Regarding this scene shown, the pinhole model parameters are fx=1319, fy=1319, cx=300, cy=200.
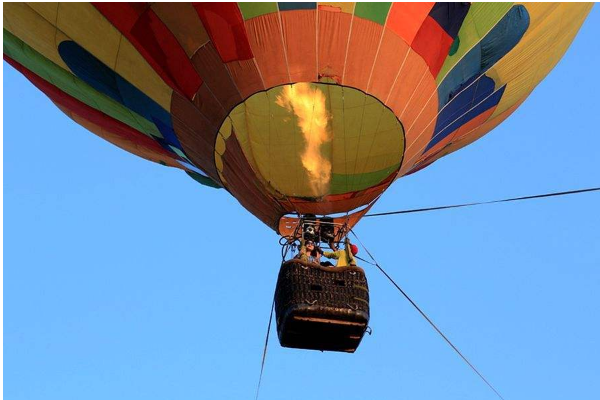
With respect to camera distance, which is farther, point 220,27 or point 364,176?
point 364,176

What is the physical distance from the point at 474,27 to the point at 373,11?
35.3 inches

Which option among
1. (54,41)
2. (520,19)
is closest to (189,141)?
(54,41)

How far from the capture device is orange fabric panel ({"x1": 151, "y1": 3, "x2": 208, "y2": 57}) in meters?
9.55

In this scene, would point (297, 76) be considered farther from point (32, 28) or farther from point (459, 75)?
point (32, 28)

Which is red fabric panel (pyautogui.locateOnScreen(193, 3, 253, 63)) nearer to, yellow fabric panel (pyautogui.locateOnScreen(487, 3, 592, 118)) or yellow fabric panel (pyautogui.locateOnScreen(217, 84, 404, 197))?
yellow fabric panel (pyautogui.locateOnScreen(217, 84, 404, 197))

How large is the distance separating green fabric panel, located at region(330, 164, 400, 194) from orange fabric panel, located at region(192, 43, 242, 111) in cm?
101

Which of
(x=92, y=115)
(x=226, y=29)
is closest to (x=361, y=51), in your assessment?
(x=226, y=29)

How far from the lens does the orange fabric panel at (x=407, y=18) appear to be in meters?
9.62

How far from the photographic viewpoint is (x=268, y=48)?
961 cm

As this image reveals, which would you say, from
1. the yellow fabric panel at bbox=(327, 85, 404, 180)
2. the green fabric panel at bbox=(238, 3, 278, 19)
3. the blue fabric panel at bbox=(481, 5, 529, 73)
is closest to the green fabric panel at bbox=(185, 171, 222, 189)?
the yellow fabric panel at bbox=(327, 85, 404, 180)

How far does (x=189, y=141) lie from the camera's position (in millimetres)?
10438

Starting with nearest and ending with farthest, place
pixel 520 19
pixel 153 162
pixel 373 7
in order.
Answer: pixel 373 7 → pixel 520 19 → pixel 153 162

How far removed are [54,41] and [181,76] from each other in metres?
1.12

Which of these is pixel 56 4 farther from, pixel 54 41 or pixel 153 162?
pixel 153 162
